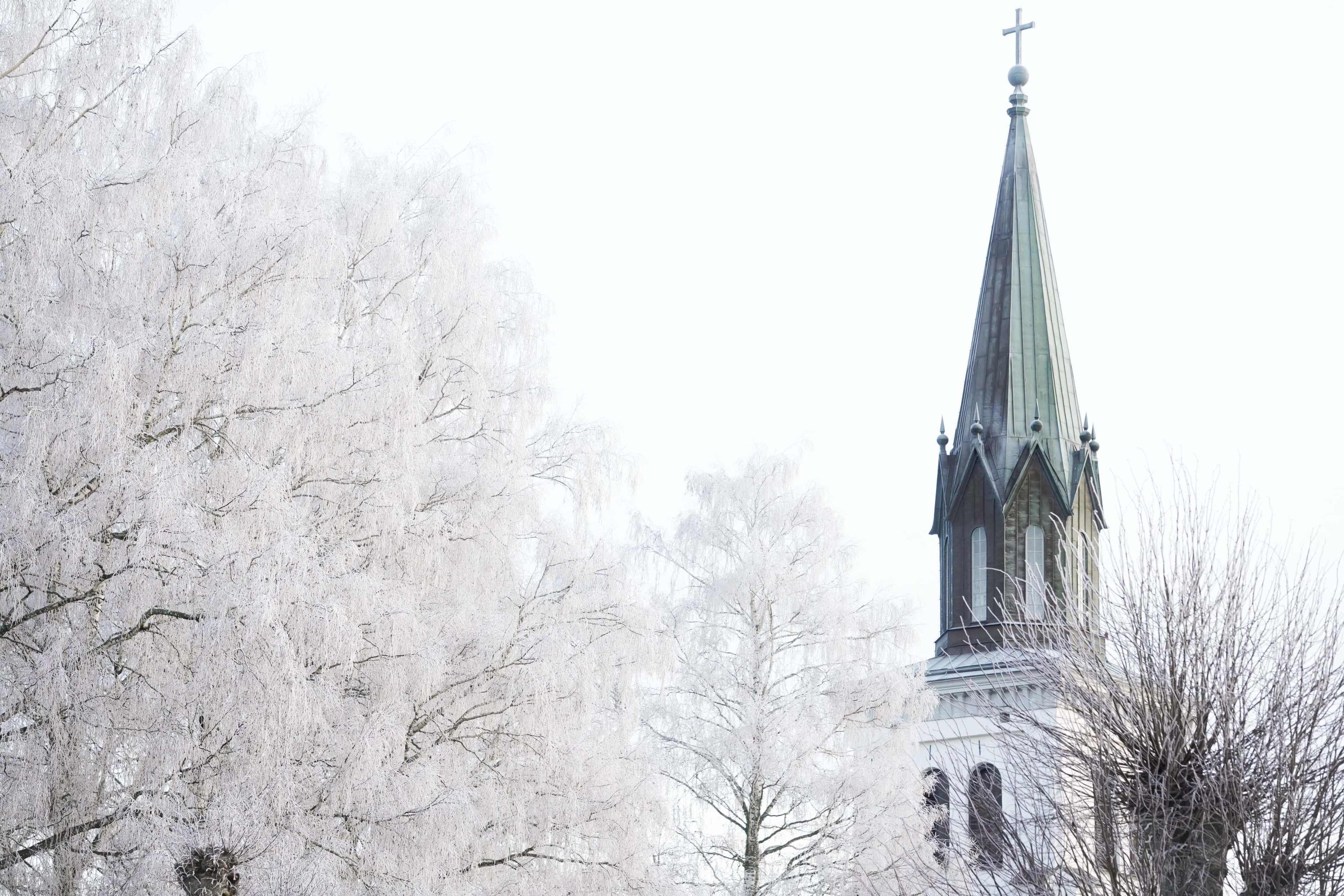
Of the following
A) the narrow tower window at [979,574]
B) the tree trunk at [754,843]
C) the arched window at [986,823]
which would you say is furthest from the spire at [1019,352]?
the arched window at [986,823]

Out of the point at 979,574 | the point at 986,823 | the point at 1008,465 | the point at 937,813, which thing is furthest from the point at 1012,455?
the point at 986,823

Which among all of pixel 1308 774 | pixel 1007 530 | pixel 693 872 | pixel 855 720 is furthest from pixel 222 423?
pixel 1007 530

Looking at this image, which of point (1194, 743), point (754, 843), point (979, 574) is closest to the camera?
point (1194, 743)

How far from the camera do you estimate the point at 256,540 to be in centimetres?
1284

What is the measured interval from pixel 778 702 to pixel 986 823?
329 inches

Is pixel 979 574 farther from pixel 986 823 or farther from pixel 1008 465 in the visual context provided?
pixel 986 823

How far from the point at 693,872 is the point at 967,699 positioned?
7954 millimetres

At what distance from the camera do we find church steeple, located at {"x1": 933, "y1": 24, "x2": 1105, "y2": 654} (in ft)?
102

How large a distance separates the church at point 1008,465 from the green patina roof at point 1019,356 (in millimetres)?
22

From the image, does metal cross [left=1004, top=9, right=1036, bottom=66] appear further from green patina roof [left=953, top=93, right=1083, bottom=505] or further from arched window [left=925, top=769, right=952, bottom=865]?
arched window [left=925, top=769, right=952, bottom=865]

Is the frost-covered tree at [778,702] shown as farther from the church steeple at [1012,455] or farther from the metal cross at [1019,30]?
the metal cross at [1019,30]

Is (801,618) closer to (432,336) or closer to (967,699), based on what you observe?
(967,699)

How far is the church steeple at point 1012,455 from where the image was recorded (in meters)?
30.9

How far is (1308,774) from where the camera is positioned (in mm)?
12352
